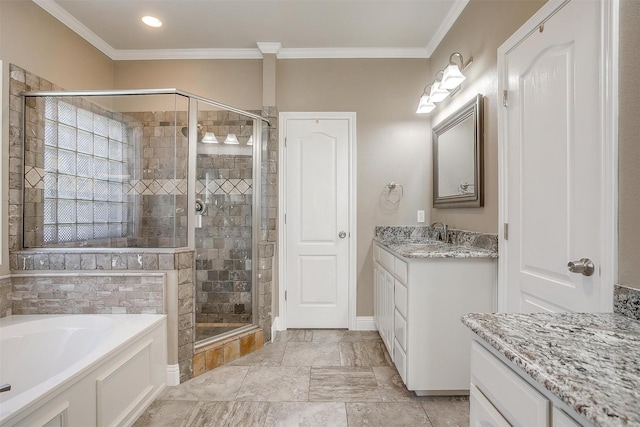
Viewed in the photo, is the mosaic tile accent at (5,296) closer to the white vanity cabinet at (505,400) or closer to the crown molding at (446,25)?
the white vanity cabinet at (505,400)

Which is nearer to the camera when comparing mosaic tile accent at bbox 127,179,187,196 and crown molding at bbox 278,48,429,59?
mosaic tile accent at bbox 127,179,187,196

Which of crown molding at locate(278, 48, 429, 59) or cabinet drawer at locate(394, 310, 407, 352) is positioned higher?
crown molding at locate(278, 48, 429, 59)

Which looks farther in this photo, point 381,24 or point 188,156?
point 381,24

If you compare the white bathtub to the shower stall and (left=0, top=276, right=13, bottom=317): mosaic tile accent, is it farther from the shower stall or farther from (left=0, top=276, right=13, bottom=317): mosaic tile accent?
the shower stall

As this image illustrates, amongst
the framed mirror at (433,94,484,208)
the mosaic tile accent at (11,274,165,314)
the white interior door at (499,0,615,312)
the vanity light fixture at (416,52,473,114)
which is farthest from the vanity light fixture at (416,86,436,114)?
the mosaic tile accent at (11,274,165,314)

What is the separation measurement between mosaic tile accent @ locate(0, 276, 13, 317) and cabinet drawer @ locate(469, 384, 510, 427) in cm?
280

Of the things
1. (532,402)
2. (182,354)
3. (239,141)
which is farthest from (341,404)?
(239,141)

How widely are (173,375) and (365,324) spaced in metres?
1.75

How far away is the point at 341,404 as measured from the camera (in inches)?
73.0

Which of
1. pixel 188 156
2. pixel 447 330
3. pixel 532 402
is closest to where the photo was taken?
pixel 532 402

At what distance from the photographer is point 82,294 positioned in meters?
2.09

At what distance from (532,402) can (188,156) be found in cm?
233

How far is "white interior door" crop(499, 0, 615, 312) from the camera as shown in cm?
113

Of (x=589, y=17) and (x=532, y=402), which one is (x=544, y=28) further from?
(x=532, y=402)
